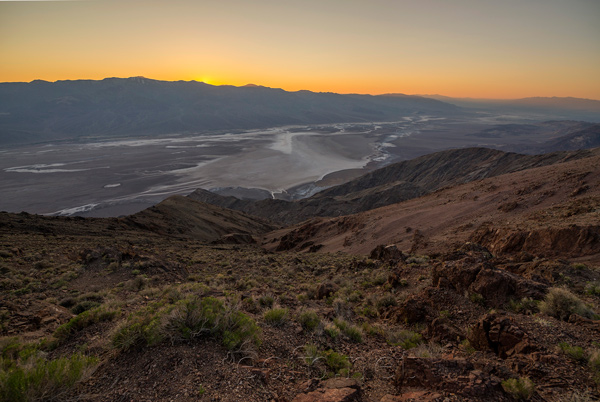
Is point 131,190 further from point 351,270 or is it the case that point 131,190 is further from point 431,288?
point 431,288

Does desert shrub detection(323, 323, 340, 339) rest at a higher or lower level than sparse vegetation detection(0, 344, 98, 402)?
lower

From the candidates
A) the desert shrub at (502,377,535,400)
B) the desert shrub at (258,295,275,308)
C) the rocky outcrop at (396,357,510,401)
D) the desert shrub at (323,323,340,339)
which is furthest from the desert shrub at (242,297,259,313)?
the desert shrub at (502,377,535,400)

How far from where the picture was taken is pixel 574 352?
12.6 feet

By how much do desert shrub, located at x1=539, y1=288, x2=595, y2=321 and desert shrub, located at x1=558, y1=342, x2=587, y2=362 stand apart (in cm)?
137

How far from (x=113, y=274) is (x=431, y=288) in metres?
10.4

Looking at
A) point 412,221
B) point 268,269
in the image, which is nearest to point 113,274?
point 268,269

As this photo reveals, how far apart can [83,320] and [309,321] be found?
4004 mm

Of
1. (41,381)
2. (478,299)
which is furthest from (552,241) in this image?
(41,381)

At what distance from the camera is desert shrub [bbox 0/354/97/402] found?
2820mm

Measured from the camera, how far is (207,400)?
Result: 3068 millimetres

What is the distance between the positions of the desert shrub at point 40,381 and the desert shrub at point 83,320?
6.65 ft

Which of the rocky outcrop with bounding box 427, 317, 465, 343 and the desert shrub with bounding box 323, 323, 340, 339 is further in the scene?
the desert shrub with bounding box 323, 323, 340, 339

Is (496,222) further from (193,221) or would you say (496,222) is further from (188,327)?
(193,221)

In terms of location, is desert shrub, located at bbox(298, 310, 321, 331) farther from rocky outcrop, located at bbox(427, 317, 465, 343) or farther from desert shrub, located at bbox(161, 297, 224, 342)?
rocky outcrop, located at bbox(427, 317, 465, 343)
